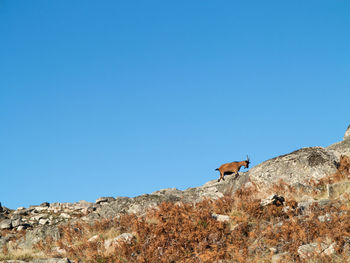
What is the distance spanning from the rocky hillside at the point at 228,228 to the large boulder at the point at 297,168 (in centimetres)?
4

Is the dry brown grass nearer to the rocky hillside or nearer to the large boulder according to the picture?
the rocky hillside

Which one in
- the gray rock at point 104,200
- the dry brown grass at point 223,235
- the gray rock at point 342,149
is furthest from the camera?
the gray rock at point 104,200

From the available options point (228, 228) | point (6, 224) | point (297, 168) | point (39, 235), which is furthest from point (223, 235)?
point (6, 224)

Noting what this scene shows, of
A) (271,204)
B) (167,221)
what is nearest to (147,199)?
(167,221)

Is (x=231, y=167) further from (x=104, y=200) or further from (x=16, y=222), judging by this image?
(x=16, y=222)

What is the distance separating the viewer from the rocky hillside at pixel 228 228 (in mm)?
10383

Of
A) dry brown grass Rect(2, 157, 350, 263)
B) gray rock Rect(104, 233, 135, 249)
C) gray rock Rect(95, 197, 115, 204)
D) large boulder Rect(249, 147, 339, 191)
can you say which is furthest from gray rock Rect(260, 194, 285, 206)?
gray rock Rect(95, 197, 115, 204)

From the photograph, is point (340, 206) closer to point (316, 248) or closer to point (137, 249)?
point (316, 248)

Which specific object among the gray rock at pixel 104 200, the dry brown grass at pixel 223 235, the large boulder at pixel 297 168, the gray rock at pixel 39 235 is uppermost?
the gray rock at pixel 104 200

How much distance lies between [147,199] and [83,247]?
6.20m

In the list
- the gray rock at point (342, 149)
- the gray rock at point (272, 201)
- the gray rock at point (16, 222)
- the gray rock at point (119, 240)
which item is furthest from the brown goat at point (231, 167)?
the gray rock at point (119, 240)

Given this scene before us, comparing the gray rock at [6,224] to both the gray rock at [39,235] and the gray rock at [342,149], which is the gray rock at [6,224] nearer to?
the gray rock at [39,235]

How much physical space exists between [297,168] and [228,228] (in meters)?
7.31

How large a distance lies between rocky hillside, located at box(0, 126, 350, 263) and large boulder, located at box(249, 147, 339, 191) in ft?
0.14
